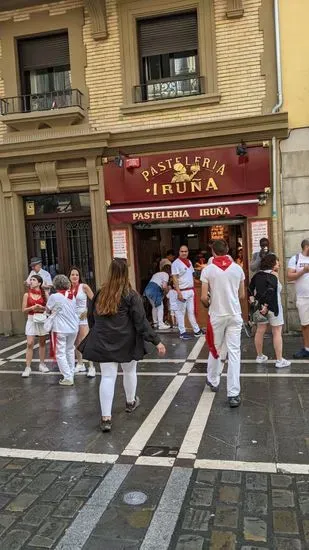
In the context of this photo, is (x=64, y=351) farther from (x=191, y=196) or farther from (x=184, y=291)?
(x=191, y=196)

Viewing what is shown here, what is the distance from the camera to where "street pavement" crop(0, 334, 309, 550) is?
124 inches

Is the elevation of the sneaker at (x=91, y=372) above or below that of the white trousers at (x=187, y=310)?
below

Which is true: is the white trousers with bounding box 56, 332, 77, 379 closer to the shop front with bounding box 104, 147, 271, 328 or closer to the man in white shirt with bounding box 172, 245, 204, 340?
the man in white shirt with bounding box 172, 245, 204, 340

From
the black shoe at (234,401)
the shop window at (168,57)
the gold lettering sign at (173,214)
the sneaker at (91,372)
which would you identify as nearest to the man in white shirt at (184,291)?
the gold lettering sign at (173,214)

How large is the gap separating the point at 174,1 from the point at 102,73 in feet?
6.18

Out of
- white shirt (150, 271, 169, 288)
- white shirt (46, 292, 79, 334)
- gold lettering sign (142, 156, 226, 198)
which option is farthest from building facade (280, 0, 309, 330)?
white shirt (46, 292, 79, 334)

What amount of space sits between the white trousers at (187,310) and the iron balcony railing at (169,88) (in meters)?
3.87

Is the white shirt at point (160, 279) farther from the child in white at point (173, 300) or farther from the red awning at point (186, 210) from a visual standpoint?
the red awning at point (186, 210)

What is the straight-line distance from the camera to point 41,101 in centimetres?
1054

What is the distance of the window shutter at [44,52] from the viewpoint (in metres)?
10.4

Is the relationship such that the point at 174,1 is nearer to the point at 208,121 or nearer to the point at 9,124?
the point at 208,121

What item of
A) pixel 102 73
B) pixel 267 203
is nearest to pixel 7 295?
pixel 102 73

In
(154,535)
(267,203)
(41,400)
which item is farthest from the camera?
(267,203)

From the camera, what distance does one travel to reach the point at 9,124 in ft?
34.2
